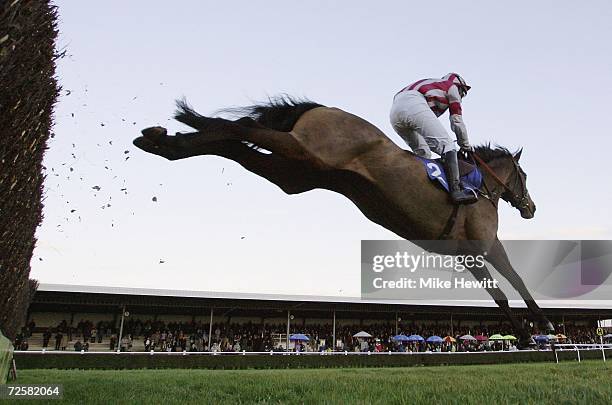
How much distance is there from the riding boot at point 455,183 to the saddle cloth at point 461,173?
54 millimetres

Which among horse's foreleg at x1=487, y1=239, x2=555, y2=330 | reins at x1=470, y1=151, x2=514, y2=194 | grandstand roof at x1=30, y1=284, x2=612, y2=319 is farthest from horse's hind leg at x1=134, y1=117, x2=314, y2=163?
grandstand roof at x1=30, y1=284, x2=612, y2=319

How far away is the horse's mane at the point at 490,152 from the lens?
645 cm

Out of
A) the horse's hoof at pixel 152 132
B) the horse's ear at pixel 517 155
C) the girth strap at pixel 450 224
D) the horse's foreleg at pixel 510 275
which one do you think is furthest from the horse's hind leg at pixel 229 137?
the horse's ear at pixel 517 155

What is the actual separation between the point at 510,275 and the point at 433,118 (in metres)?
2.09

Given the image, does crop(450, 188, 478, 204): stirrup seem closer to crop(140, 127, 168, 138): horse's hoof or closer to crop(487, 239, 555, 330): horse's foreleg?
crop(487, 239, 555, 330): horse's foreleg

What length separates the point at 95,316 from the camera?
31547 millimetres

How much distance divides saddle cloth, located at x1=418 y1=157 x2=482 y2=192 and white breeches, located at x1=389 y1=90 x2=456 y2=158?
0.70 ft

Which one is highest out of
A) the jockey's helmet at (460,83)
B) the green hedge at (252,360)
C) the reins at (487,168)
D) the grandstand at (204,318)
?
the jockey's helmet at (460,83)

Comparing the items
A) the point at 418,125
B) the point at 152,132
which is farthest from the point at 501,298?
the point at 152,132

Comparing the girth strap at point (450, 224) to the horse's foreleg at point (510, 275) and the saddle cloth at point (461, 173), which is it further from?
the horse's foreleg at point (510, 275)

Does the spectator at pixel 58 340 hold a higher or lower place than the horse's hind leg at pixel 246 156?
lower

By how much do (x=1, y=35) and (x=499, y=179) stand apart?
547 cm

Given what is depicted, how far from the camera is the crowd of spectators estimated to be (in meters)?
28.6

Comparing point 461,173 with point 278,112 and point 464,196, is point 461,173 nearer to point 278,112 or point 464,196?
point 464,196
